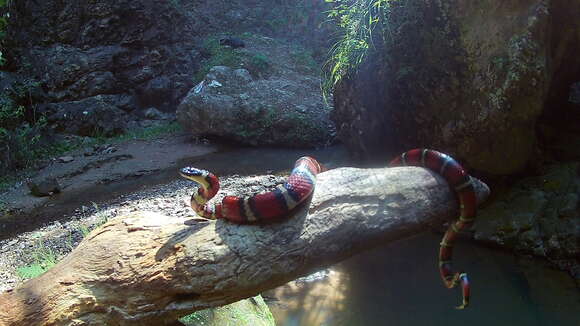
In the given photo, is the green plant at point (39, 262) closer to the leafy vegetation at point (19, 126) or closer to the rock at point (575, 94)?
the leafy vegetation at point (19, 126)

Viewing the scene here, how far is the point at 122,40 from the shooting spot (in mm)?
12203

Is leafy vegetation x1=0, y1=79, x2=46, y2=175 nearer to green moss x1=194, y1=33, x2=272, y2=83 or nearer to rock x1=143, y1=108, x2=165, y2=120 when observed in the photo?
rock x1=143, y1=108, x2=165, y2=120

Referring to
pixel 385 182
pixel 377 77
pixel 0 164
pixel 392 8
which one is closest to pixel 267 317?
pixel 385 182

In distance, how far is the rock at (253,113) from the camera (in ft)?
30.0

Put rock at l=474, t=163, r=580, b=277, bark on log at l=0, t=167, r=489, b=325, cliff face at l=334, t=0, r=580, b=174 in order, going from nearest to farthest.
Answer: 1. bark on log at l=0, t=167, r=489, b=325
2. rock at l=474, t=163, r=580, b=277
3. cliff face at l=334, t=0, r=580, b=174

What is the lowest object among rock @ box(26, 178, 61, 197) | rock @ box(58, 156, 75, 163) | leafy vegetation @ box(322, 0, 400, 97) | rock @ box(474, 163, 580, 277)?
rock @ box(58, 156, 75, 163)

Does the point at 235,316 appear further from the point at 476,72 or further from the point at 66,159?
the point at 66,159

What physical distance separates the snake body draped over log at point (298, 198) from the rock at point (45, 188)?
5.43 metres

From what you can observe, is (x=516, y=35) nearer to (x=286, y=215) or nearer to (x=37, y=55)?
(x=286, y=215)

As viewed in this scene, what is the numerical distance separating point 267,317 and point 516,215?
3156 millimetres

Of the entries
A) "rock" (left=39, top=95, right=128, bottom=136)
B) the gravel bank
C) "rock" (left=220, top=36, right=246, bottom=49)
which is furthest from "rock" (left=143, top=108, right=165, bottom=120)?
the gravel bank

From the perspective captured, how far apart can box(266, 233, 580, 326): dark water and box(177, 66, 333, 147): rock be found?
4431 mm

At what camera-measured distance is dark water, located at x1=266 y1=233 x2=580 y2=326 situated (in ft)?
12.9

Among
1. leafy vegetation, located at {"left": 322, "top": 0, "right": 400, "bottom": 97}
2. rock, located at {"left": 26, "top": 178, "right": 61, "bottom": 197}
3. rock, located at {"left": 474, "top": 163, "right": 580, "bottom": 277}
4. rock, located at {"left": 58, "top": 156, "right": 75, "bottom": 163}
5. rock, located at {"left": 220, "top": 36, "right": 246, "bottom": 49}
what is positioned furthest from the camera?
rock, located at {"left": 220, "top": 36, "right": 246, "bottom": 49}
